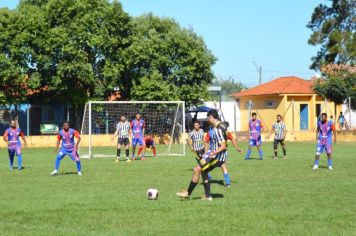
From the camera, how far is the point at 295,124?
52438mm

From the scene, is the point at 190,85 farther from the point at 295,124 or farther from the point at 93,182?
the point at 93,182

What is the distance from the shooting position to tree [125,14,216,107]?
40.3 m

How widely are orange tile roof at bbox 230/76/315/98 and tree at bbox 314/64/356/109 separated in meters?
3.57

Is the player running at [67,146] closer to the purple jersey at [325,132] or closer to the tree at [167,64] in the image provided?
the purple jersey at [325,132]

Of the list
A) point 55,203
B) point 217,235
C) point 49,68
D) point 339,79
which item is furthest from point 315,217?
point 339,79

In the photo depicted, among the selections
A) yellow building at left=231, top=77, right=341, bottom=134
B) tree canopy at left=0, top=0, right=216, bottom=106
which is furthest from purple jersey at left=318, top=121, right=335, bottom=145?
yellow building at left=231, top=77, right=341, bottom=134

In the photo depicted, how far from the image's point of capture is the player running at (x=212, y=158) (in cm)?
1258

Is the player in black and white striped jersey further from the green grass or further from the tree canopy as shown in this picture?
the tree canopy

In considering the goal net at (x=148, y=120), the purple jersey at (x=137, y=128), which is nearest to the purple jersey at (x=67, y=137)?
the purple jersey at (x=137, y=128)

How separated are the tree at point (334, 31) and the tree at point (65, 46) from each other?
15758 millimetres

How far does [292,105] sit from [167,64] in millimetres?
12868

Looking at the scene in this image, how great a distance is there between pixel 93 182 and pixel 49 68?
23.3 meters

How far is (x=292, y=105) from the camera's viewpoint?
50.0 metres

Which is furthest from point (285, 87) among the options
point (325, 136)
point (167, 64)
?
point (325, 136)
